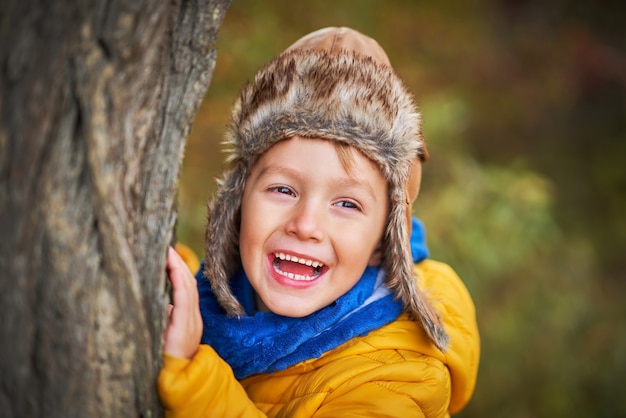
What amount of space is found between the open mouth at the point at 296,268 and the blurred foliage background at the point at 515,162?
2.03 meters

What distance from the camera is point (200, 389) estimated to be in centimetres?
174

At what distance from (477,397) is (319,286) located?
13.3 ft

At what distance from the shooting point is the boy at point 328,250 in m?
2.09

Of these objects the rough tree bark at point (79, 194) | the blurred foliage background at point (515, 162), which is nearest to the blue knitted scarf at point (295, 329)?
the rough tree bark at point (79, 194)

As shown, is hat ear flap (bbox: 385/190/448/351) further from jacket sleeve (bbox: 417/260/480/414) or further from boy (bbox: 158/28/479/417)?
jacket sleeve (bbox: 417/260/480/414)

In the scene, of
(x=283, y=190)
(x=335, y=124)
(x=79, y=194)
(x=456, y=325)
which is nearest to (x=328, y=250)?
(x=283, y=190)

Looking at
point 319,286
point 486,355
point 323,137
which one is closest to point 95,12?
point 323,137

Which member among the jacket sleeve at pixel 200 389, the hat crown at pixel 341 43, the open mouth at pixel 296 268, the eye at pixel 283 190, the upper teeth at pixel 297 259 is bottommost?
the jacket sleeve at pixel 200 389

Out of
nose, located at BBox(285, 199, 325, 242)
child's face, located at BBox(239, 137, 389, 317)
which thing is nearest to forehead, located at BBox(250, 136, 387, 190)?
child's face, located at BBox(239, 137, 389, 317)

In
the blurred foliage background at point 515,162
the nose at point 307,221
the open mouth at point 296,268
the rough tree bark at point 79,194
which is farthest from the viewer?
the blurred foliage background at point 515,162

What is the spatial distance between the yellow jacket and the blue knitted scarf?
0.13 feet

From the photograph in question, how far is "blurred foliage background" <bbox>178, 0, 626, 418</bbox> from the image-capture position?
504 centimetres

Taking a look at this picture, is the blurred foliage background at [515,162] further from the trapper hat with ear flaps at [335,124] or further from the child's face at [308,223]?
the child's face at [308,223]

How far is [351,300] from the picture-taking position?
2.22 meters
